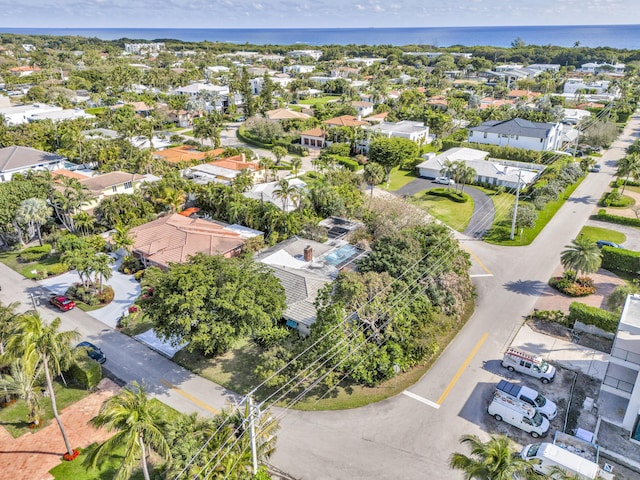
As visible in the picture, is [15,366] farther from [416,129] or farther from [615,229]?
[416,129]

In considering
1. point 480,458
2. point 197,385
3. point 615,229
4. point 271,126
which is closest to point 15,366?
point 197,385

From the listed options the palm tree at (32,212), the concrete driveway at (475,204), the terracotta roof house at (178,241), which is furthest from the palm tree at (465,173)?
the palm tree at (32,212)

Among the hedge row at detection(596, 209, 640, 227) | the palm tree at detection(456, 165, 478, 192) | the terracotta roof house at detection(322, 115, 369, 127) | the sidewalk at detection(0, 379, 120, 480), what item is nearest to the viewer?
the sidewalk at detection(0, 379, 120, 480)

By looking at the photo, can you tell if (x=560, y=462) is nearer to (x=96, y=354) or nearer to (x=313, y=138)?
(x=96, y=354)

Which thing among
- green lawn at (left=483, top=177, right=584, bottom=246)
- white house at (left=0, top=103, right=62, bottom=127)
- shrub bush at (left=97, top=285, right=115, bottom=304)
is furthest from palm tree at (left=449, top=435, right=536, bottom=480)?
white house at (left=0, top=103, right=62, bottom=127)

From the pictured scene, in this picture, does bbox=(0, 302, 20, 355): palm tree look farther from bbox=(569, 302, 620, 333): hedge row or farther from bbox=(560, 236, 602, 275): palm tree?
bbox=(560, 236, 602, 275): palm tree

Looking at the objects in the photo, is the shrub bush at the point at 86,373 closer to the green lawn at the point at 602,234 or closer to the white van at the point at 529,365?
the white van at the point at 529,365
